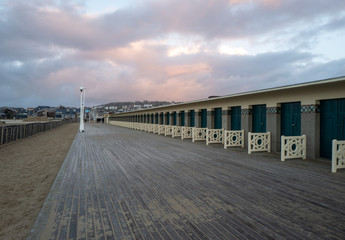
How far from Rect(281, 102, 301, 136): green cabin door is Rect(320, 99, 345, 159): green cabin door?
102cm

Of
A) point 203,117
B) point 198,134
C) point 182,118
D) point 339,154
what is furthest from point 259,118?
point 182,118

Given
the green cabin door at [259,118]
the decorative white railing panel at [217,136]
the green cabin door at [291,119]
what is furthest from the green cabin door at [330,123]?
the decorative white railing panel at [217,136]

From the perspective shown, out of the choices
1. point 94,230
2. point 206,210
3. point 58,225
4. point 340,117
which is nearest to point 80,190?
point 58,225

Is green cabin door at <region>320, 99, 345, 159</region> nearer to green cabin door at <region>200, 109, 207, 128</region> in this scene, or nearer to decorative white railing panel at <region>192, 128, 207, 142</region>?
decorative white railing panel at <region>192, 128, 207, 142</region>

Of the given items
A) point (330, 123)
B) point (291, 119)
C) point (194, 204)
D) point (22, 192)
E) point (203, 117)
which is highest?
point (203, 117)

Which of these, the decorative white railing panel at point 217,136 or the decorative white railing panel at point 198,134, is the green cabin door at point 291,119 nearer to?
the decorative white railing panel at point 217,136

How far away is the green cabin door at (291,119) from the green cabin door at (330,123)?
102 centimetres

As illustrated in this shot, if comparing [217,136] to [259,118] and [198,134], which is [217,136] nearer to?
[198,134]

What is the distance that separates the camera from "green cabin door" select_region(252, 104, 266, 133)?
38.6 ft

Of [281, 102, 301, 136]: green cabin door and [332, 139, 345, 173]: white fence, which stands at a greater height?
[281, 102, 301, 136]: green cabin door

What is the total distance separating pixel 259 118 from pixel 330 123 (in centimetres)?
379

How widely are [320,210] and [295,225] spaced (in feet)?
3.01

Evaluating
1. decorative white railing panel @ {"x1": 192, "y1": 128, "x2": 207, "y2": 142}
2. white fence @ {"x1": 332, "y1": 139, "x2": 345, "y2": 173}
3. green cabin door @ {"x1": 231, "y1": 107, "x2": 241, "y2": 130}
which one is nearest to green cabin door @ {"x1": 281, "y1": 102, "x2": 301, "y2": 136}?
white fence @ {"x1": 332, "y1": 139, "x2": 345, "y2": 173}

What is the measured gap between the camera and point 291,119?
10156 millimetres
